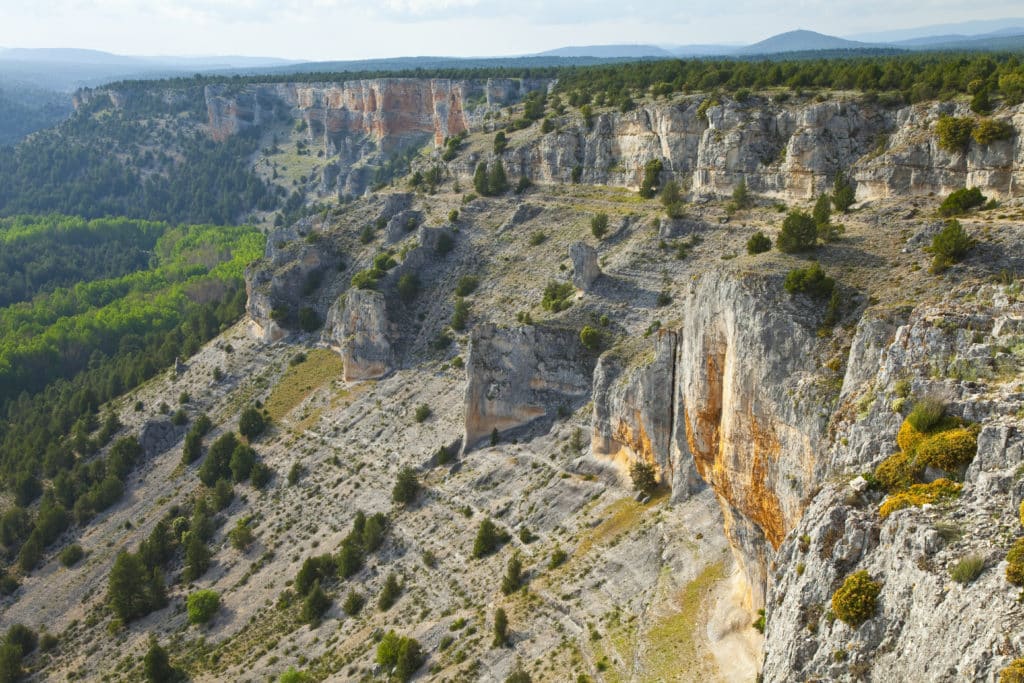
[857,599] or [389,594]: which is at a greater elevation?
[857,599]

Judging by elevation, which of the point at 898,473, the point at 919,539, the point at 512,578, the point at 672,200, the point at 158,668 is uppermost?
the point at 672,200

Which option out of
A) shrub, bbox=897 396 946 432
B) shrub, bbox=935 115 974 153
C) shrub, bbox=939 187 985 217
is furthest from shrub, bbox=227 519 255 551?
shrub, bbox=935 115 974 153

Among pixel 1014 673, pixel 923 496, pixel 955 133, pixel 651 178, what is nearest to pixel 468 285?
pixel 651 178

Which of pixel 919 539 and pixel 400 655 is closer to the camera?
pixel 919 539

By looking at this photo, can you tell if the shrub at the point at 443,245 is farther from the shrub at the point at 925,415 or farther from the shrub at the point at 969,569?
the shrub at the point at 969,569

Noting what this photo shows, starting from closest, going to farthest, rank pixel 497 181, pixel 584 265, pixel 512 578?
pixel 512 578, pixel 584 265, pixel 497 181

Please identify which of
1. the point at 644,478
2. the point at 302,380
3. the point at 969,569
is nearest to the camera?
the point at 969,569

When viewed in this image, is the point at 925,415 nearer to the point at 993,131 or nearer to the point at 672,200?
the point at 993,131
